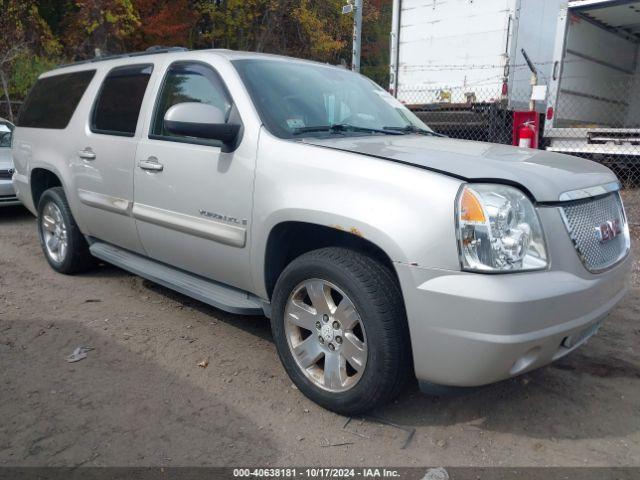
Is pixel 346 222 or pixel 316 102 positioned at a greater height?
pixel 316 102

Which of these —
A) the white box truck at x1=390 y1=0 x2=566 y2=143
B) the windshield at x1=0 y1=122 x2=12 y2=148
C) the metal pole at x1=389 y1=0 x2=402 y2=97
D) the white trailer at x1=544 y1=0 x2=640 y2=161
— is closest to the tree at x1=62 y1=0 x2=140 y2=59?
the windshield at x1=0 y1=122 x2=12 y2=148

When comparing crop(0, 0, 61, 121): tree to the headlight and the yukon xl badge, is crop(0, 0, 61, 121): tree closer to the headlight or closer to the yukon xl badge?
the yukon xl badge

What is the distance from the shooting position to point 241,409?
2.93 meters

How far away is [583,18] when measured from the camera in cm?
948

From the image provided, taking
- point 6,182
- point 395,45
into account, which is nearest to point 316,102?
point 6,182

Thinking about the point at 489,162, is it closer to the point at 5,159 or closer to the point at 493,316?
the point at 493,316

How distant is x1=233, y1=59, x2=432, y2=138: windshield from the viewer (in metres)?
3.26

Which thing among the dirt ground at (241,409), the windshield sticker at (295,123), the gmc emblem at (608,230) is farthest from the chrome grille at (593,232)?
the windshield sticker at (295,123)

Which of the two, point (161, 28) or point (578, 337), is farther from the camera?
point (161, 28)

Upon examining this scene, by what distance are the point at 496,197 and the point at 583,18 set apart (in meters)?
8.73

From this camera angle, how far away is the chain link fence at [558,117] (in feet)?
29.1

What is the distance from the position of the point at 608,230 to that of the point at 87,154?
12.1 ft

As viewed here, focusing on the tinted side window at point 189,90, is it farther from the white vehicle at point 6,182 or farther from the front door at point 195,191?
the white vehicle at point 6,182

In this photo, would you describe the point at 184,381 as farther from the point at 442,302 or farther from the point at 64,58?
the point at 64,58
